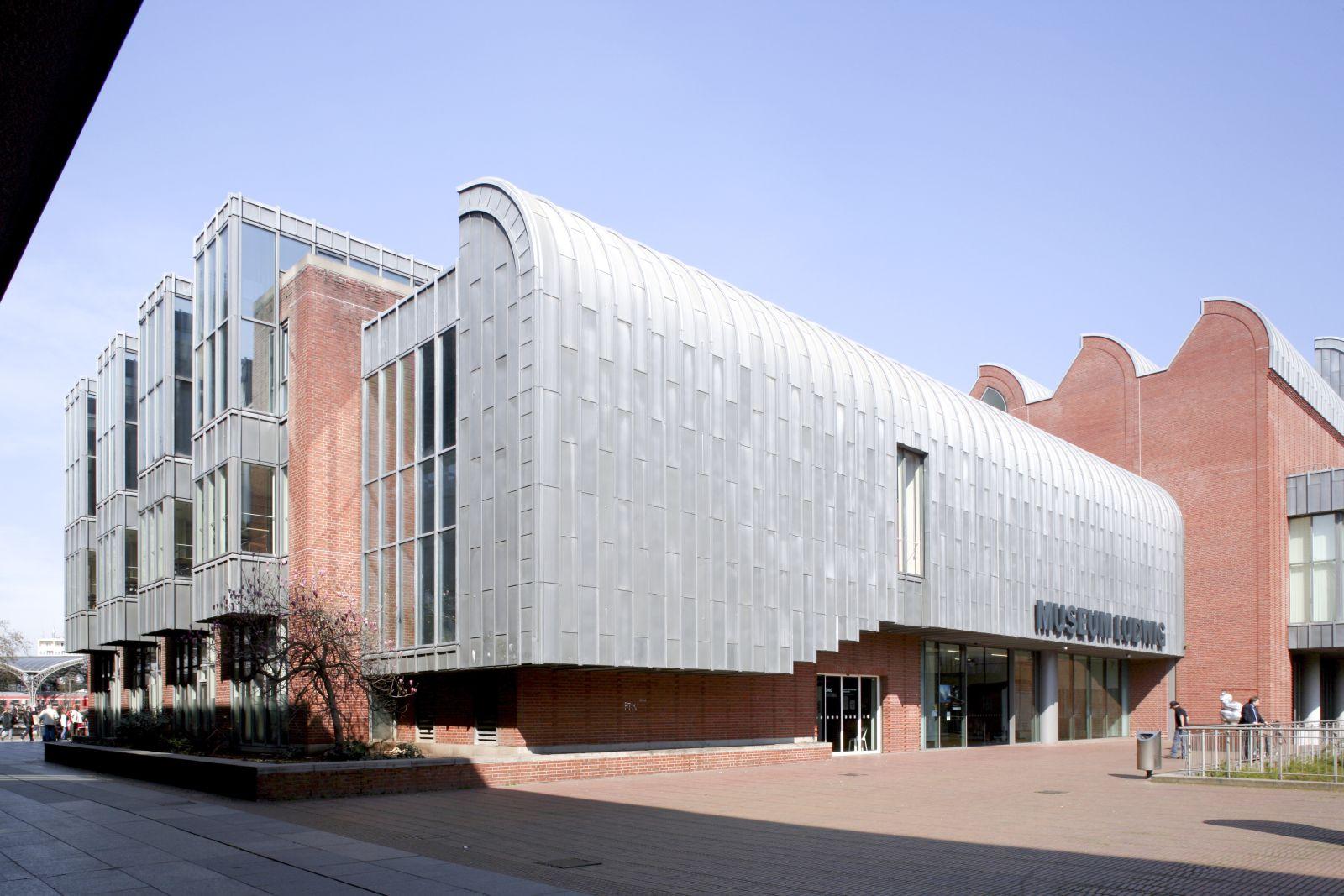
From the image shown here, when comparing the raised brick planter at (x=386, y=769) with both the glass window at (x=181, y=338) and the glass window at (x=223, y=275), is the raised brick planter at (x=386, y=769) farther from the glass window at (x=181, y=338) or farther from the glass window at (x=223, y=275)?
the glass window at (x=223, y=275)

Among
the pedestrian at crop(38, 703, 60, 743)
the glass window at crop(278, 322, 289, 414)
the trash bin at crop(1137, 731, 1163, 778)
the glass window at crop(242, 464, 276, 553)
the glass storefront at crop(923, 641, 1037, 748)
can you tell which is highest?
the glass window at crop(278, 322, 289, 414)

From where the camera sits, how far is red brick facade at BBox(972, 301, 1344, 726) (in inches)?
1665

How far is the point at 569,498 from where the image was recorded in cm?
2161

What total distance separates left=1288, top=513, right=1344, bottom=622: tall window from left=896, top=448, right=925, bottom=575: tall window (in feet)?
64.7

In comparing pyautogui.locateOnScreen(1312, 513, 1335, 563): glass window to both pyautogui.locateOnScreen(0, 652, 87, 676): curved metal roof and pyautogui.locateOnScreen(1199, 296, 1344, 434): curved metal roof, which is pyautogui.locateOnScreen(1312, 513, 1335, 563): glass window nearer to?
pyautogui.locateOnScreen(1199, 296, 1344, 434): curved metal roof

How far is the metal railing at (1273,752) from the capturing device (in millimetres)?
20094

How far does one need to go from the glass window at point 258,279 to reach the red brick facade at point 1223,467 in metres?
34.7

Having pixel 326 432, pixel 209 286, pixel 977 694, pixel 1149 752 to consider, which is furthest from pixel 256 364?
pixel 977 694

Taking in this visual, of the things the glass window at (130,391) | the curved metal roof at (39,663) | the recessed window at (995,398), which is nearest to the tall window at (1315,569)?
the recessed window at (995,398)

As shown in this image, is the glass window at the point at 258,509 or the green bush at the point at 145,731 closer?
the glass window at the point at 258,509

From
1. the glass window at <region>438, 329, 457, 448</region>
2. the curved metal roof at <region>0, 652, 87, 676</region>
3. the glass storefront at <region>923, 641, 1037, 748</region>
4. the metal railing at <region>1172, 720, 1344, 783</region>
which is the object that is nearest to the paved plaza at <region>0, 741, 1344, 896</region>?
the metal railing at <region>1172, 720, 1344, 783</region>

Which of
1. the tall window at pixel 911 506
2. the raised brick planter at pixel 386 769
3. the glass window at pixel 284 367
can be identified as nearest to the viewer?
the raised brick planter at pixel 386 769

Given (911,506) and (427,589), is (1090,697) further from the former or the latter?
(427,589)

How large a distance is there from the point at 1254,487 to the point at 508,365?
3302 cm
